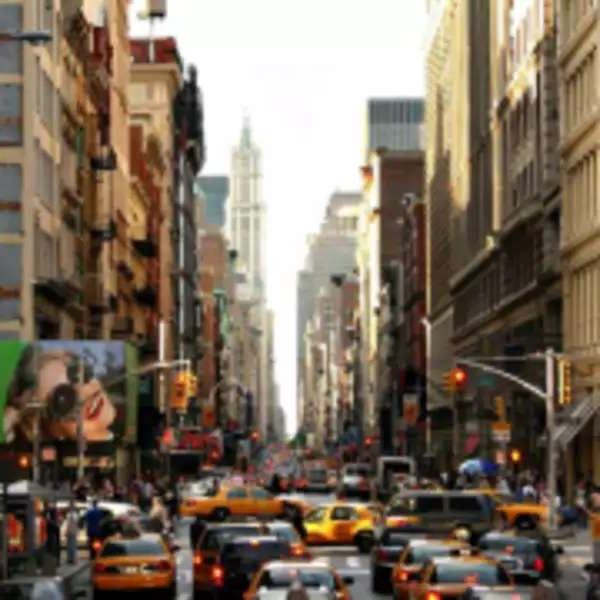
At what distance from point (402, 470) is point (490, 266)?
12768mm

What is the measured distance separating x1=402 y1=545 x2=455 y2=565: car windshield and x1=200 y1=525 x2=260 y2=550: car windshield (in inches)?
197

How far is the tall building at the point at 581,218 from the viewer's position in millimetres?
83312

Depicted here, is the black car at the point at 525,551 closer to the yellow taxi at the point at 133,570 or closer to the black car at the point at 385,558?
the black car at the point at 385,558

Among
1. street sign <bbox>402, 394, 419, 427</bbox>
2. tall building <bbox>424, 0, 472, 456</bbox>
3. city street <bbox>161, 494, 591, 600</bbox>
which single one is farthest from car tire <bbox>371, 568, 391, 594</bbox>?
street sign <bbox>402, 394, 419, 427</bbox>

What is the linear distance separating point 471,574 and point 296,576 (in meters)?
2.78

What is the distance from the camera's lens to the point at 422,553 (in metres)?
38.1

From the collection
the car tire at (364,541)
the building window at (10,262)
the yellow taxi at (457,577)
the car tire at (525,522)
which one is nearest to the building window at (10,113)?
the building window at (10,262)

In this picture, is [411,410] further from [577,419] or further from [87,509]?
[87,509]

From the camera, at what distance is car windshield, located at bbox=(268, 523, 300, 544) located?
4288cm

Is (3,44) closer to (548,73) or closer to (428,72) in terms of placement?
(548,73)

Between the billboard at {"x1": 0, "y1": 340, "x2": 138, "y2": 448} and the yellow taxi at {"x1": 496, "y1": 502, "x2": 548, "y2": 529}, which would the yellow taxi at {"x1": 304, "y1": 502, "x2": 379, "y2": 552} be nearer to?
the yellow taxi at {"x1": 496, "y1": 502, "x2": 548, "y2": 529}

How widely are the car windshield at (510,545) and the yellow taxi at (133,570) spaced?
6206 mm

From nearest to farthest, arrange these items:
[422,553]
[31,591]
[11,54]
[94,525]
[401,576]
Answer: [31,591] → [401,576] → [422,553] → [94,525] → [11,54]

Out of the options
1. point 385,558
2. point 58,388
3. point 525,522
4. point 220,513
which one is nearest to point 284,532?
point 385,558
